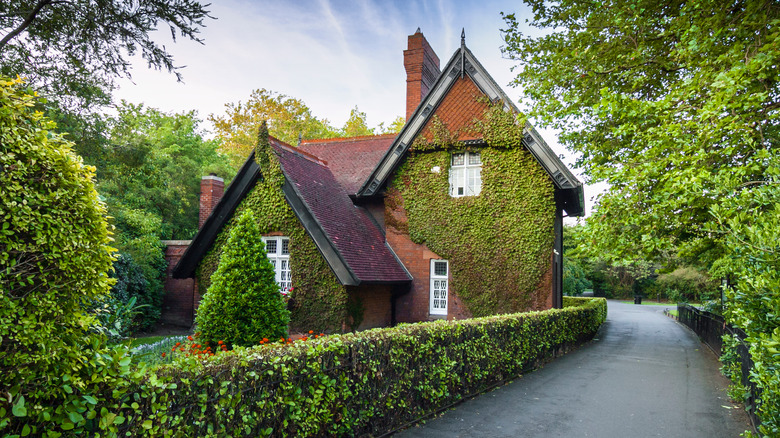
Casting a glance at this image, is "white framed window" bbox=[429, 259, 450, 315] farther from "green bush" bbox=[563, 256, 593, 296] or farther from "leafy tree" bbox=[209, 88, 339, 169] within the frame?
"green bush" bbox=[563, 256, 593, 296]

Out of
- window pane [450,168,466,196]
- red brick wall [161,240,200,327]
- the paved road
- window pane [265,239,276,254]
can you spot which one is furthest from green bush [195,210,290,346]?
red brick wall [161,240,200,327]

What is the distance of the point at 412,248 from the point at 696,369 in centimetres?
865

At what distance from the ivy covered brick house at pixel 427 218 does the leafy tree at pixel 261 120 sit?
2144cm

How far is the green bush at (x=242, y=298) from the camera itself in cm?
991

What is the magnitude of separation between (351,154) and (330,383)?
52.5 feet

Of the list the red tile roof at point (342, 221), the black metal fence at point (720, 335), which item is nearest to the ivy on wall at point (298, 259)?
the red tile roof at point (342, 221)

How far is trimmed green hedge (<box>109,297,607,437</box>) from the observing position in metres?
4.12

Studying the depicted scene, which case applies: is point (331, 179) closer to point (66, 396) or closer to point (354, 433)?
point (354, 433)

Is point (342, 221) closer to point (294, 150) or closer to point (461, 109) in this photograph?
point (294, 150)

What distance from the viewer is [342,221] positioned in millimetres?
15227

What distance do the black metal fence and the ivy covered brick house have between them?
515cm

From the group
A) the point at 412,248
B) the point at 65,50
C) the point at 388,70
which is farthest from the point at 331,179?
the point at 65,50

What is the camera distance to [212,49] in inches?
450

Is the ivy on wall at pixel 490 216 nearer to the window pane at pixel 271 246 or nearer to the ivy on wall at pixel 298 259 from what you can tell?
the ivy on wall at pixel 298 259
